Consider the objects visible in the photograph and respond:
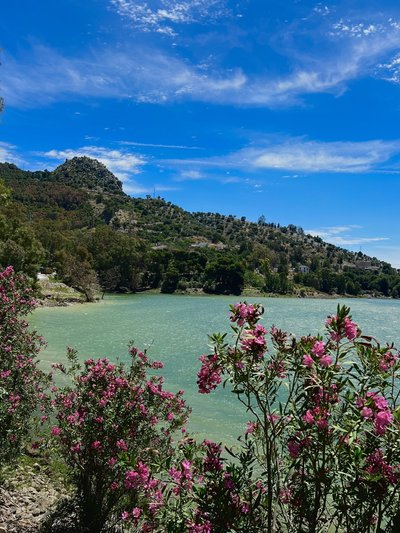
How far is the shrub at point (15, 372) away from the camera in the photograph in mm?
7656

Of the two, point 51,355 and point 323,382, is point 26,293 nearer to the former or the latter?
point 323,382

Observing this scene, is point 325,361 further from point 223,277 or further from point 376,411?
point 223,277

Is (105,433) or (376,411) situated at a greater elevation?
(376,411)

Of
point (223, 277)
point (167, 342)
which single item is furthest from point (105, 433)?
point (223, 277)

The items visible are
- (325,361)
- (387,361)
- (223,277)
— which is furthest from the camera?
(223,277)

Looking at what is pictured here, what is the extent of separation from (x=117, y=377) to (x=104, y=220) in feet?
637

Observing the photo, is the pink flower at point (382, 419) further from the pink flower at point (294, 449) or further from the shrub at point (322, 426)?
the pink flower at point (294, 449)

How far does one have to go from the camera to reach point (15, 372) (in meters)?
8.09

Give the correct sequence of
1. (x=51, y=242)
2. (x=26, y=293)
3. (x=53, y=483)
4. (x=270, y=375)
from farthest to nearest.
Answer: (x=51, y=242) → (x=53, y=483) → (x=26, y=293) → (x=270, y=375)

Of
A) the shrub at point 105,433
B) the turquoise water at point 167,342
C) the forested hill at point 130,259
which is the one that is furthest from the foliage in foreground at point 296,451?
the forested hill at point 130,259

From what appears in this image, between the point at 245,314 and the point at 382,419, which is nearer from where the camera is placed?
the point at 382,419

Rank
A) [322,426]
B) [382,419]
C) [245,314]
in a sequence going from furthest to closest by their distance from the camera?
1. [245,314]
2. [322,426]
3. [382,419]

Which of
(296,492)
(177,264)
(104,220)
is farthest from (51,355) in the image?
(104,220)

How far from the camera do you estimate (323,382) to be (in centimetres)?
384
